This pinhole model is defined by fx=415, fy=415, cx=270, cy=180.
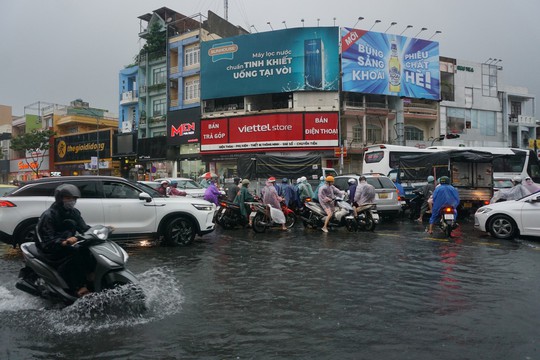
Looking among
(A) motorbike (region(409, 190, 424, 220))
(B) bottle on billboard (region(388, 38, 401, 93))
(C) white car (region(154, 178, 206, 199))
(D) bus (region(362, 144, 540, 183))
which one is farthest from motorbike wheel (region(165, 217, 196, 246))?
(B) bottle on billboard (region(388, 38, 401, 93))

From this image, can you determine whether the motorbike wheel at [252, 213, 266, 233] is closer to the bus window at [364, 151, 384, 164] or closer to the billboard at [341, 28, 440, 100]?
the bus window at [364, 151, 384, 164]

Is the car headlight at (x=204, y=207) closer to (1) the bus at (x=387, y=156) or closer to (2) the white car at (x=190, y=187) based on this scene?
(2) the white car at (x=190, y=187)

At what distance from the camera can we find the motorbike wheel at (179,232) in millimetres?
9406

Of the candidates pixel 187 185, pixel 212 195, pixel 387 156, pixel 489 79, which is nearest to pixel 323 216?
pixel 212 195

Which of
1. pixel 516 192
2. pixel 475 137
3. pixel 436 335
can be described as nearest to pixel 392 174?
pixel 516 192

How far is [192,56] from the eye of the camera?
38.6 m

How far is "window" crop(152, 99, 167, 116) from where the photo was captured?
40.9 m

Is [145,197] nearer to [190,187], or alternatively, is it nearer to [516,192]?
[190,187]

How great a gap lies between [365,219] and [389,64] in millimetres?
25892

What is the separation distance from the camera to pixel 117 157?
145ft

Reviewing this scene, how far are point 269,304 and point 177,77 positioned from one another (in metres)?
36.9

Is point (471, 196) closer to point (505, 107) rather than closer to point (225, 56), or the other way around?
point (225, 56)

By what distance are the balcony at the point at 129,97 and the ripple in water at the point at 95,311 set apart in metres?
40.5

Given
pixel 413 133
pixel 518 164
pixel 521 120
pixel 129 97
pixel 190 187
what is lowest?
pixel 190 187
